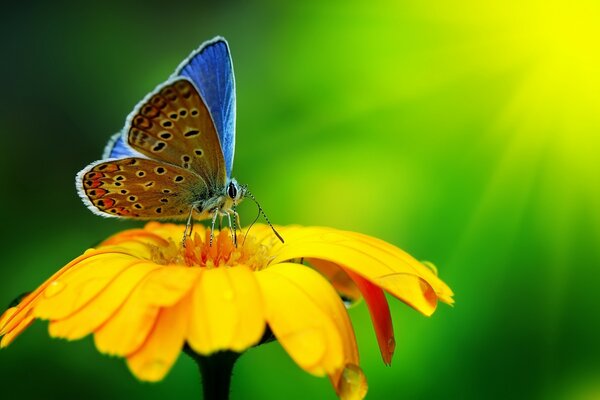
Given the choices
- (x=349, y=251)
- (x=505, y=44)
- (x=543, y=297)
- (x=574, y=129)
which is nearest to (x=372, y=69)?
(x=505, y=44)

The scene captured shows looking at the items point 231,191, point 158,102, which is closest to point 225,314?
point 158,102

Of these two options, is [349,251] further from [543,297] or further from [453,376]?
[543,297]

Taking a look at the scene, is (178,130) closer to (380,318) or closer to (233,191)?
(233,191)

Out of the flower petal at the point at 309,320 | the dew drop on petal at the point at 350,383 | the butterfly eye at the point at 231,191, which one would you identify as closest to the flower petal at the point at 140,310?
the flower petal at the point at 309,320

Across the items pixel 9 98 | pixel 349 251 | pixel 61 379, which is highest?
pixel 349 251

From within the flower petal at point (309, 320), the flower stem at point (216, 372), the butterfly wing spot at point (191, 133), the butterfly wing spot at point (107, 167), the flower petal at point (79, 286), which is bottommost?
the flower stem at point (216, 372)

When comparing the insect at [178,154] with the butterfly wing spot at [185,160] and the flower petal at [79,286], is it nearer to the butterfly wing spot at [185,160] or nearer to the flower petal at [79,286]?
the butterfly wing spot at [185,160]
